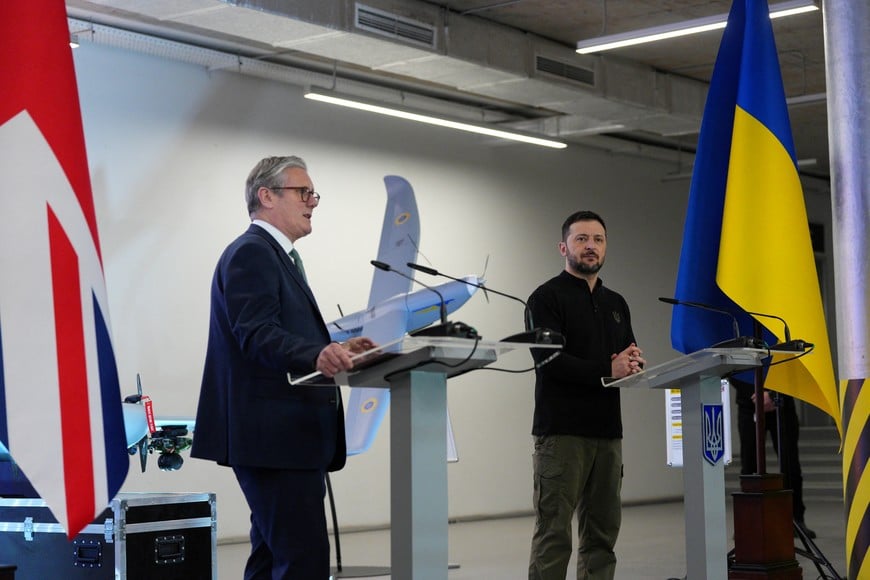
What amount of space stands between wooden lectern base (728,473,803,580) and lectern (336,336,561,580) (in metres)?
2.20

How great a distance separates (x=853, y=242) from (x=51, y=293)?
3136mm

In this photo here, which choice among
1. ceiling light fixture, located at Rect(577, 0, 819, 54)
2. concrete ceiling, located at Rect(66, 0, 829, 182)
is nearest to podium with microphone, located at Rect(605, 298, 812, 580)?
ceiling light fixture, located at Rect(577, 0, 819, 54)

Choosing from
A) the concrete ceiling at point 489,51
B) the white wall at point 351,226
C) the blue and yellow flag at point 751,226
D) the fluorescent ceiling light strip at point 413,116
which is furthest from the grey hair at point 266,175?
the fluorescent ceiling light strip at point 413,116

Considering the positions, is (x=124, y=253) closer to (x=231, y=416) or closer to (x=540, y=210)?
(x=540, y=210)

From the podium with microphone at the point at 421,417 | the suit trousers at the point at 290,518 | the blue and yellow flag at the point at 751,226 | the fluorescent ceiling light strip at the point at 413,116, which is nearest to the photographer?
the podium with microphone at the point at 421,417

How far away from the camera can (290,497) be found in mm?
2859

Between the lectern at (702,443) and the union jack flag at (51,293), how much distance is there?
147cm

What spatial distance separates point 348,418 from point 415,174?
11.3 ft

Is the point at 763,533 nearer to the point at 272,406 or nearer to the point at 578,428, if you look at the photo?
the point at 578,428

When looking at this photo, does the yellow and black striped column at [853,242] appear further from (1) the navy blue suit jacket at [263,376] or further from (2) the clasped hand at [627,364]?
(1) the navy blue suit jacket at [263,376]

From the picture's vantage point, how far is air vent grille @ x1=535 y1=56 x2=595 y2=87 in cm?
887

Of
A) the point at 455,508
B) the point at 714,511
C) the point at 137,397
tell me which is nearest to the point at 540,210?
the point at 455,508

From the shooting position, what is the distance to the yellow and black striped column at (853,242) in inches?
175

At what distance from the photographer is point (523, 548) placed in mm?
7809
